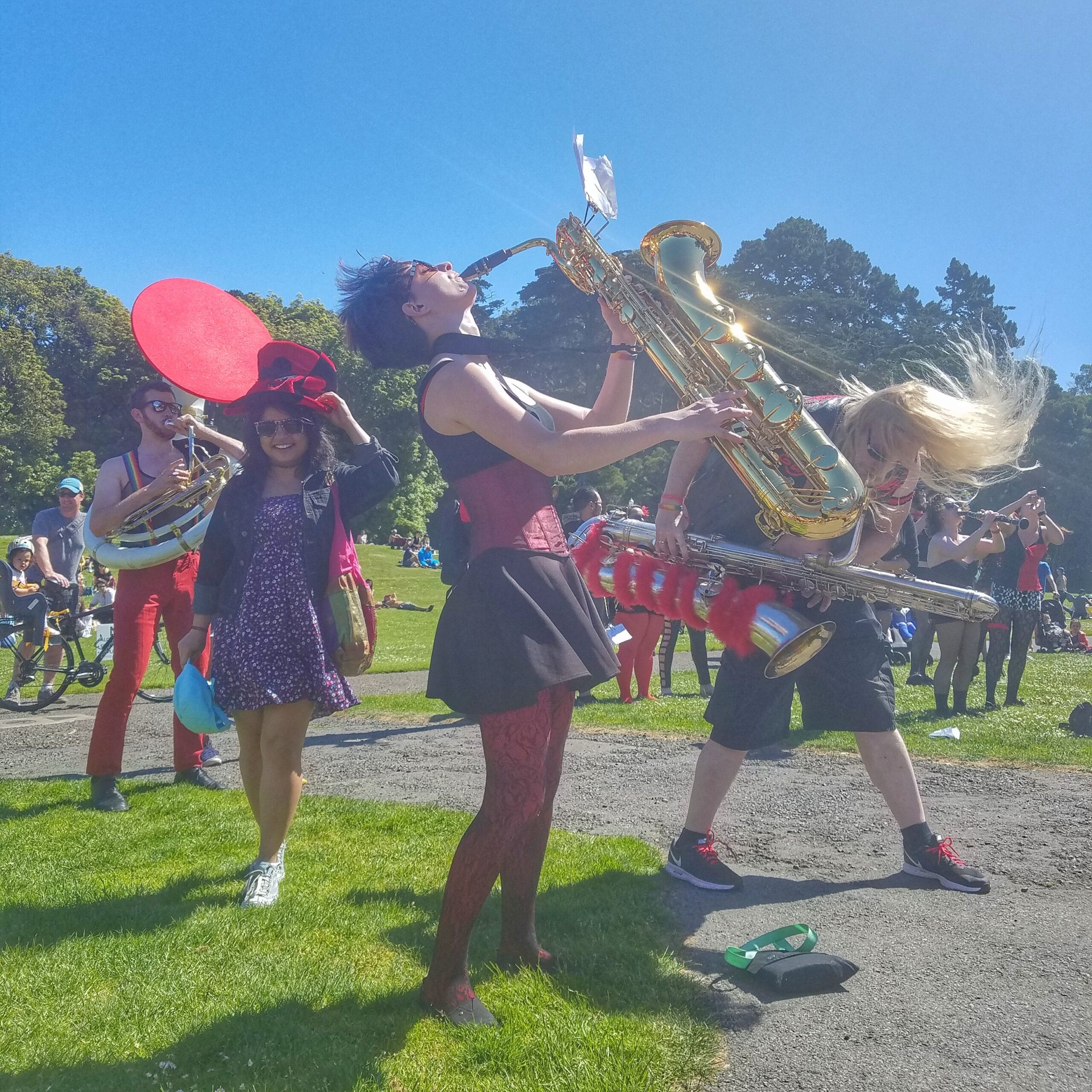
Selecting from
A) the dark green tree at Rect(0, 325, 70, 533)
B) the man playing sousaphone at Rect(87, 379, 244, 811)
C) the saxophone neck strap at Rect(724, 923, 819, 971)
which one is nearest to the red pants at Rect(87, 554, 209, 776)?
the man playing sousaphone at Rect(87, 379, 244, 811)

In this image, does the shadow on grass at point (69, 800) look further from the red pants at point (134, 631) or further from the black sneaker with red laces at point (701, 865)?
the black sneaker with red laces at point (701, 865)

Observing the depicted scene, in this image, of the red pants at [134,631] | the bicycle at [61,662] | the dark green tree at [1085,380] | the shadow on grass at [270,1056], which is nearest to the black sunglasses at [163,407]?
the red pants at [134,631]

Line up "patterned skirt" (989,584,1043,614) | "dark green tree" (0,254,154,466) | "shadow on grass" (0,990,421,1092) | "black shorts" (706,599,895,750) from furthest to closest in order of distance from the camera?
"dark green tree" (0,254,154,466), "patterned skirt" (989,584,1043,614), "black shorts" (706,599,895,750), "shadow on grass" (0,990,421,1092)

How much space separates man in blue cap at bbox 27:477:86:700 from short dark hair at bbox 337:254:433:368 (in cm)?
759

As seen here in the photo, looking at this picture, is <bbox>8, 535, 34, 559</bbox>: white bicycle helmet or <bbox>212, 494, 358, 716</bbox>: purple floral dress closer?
<bbox>212, 494, 358, 716</bbox>: purple floral dress

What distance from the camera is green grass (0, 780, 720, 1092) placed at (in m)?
2.33

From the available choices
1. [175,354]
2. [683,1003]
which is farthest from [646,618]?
[683,1003]

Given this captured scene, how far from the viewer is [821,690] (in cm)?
381

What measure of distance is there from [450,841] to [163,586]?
7.58ft

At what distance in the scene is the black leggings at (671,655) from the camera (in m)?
10.0

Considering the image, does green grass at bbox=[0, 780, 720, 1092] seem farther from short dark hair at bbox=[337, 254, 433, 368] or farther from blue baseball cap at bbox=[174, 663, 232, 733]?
short dark hair at bbox=[337, 254, 433, 368]

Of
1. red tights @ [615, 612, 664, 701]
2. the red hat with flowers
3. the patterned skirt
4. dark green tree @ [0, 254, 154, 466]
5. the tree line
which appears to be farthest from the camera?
dark green tree @ [0, 254, 154, 466]

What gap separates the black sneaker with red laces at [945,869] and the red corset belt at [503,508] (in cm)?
215

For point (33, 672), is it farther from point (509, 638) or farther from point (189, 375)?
point (509, 638)
